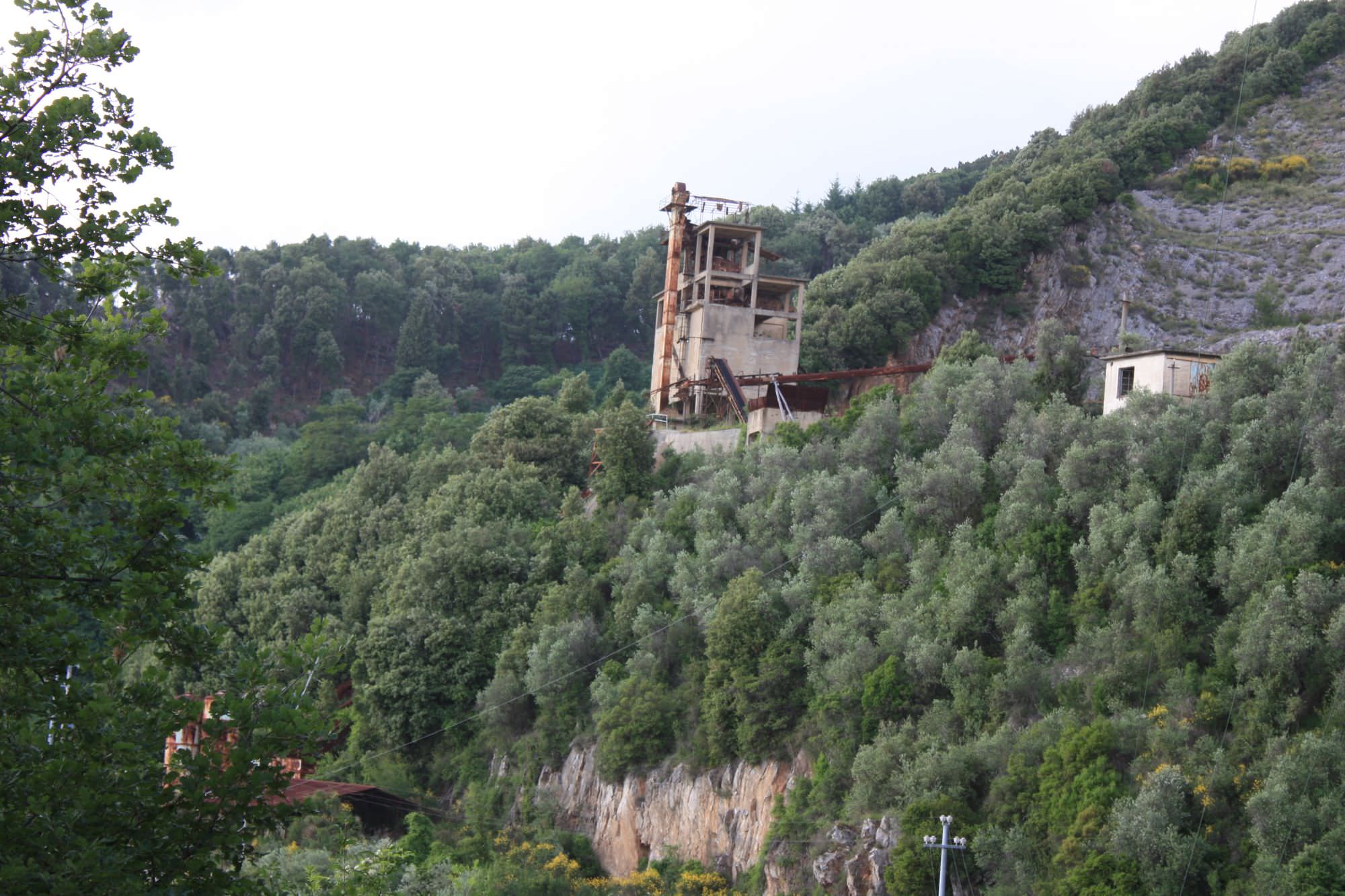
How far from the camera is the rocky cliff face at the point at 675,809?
1529 inches

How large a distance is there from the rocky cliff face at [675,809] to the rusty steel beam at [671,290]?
61.4ft

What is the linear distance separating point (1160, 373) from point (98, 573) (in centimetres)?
3280

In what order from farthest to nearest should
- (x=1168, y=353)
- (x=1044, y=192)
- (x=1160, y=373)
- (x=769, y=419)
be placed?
(x=1044, y=192) → (x=769, y=419) → (x=1168, y=353) → (x=1160, y=373)

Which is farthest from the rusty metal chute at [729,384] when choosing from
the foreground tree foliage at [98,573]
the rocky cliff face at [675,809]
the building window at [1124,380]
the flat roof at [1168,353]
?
the foreground tree foliage at [98,573]

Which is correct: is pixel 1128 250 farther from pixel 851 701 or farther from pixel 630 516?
pixel 851 701

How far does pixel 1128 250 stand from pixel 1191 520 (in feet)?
114

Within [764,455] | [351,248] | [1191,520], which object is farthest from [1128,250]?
[351,248]

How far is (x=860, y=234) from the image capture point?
11188 cm

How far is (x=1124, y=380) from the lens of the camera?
42.1 m

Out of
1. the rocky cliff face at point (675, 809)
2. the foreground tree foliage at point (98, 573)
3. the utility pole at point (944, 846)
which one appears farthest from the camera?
the rocky cliff face at point (675, 809)

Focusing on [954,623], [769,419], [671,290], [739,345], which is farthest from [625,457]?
[954,623]

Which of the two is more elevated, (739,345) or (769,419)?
(739,345)

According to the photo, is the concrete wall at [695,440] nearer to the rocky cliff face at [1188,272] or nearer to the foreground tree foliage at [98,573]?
the rocky cliff face at [1188,272]

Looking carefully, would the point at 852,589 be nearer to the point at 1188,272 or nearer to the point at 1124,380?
the point at 1124,380
